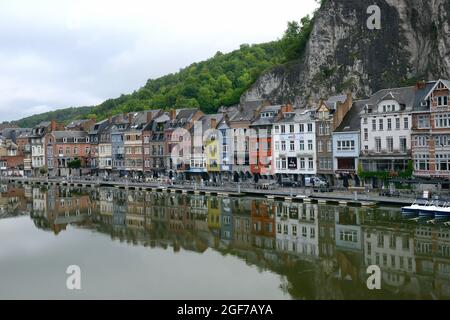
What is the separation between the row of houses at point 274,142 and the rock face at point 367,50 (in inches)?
191

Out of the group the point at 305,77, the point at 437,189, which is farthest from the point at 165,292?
the point at 305,77

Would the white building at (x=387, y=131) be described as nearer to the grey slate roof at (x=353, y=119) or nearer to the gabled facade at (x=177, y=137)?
the grey slate roof at (x=353, y=119)

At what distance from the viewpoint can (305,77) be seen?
253ft

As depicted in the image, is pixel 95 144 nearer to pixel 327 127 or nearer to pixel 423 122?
pixel 327 127

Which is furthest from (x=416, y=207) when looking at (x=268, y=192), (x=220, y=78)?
(x=220, y=78)

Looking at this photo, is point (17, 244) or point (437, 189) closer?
point (17, 244)

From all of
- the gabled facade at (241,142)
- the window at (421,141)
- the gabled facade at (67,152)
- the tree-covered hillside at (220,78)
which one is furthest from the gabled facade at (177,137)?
the window at (421,141)

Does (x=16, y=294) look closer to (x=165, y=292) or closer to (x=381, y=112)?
(x=165, y=292)

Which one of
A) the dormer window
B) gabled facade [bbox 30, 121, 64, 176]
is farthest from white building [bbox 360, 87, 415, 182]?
gabled facade [bbox 30, 121, 64, 176]

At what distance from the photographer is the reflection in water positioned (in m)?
25.8

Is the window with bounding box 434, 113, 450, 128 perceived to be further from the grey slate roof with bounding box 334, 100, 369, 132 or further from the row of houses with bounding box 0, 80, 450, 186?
the grey slate roof with bounding box 334, 100, 369, 132
